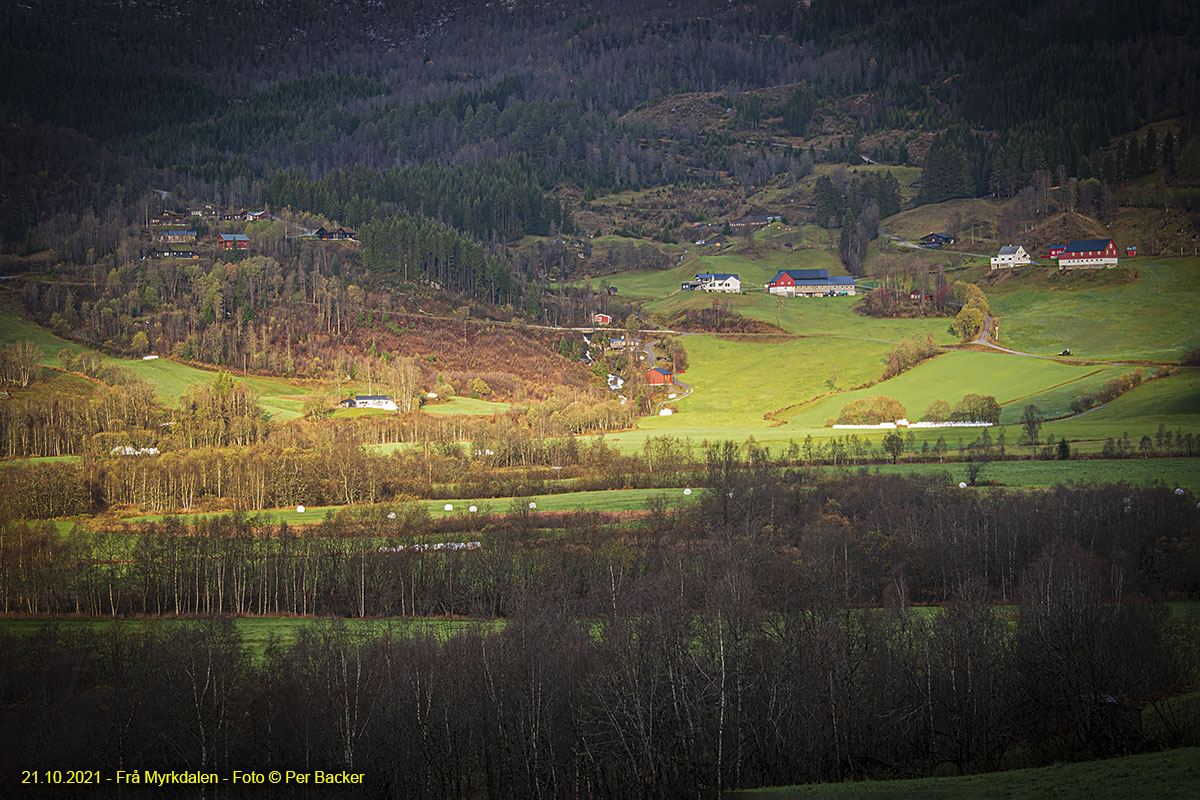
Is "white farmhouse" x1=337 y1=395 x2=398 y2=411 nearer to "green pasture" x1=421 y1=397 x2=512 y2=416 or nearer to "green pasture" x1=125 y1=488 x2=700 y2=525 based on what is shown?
"green pasture" x1=421 y1=397 x2=512 y2=416

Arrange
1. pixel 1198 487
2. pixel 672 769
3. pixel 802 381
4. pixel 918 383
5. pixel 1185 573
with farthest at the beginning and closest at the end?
pixel 802 381 → pixel 918 383 → pixel 1198 487 → pixel 1185 573 → pixel 672 769

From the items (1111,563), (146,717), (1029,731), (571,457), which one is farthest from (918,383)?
(146,717)

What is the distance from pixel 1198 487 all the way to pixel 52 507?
107 meters

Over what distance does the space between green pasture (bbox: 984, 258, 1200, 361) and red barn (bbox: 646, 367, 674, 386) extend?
55351mm

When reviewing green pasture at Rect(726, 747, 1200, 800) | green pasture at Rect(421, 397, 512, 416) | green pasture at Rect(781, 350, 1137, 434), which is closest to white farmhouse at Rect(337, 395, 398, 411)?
green pasture at Rect(421, 397, 512, 416)

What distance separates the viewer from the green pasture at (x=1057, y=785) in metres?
36.5

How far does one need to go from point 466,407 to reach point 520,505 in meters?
60.4

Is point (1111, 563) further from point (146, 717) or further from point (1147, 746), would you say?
point (146, 717)

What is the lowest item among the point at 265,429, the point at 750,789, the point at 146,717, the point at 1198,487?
the point at 750,789

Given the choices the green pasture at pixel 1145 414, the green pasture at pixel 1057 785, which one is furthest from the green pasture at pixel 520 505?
the green pasture at pixel 1057 785

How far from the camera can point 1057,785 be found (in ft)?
130

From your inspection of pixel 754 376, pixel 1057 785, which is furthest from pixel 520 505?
pixel 754 376

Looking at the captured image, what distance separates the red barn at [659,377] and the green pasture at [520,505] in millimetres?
66336

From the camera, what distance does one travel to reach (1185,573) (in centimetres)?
7662
